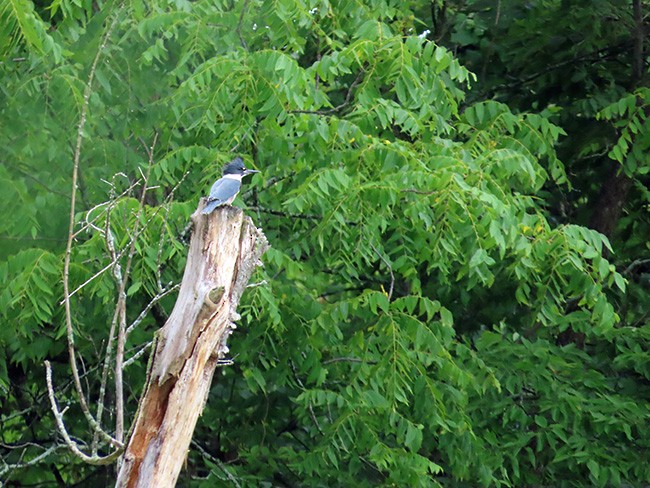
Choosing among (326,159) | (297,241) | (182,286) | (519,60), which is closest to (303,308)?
(297,241)

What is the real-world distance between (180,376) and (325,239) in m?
2.73

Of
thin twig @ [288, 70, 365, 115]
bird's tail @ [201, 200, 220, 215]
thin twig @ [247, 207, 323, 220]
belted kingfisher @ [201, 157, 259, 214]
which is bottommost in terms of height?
thin twig @ [247, 207, 323, 220]

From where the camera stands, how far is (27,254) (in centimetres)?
606

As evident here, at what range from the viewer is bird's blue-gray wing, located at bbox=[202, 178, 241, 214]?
477 cm

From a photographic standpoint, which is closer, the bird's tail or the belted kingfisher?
the bird's tail

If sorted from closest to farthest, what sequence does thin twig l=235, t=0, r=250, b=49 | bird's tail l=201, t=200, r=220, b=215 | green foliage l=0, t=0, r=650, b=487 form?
bird's tail l=201, t=200, r=220, b=215 < green foliage l=0, t=0, r=650, b=487 < thin twig l=235, t=0, r=250, b=49

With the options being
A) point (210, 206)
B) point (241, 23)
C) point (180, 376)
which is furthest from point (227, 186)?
point (241, 23)

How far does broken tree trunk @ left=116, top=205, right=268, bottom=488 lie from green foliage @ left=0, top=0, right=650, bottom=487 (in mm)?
1552

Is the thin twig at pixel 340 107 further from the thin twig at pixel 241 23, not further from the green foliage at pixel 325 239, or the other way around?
the thin twig at pixel 241 23

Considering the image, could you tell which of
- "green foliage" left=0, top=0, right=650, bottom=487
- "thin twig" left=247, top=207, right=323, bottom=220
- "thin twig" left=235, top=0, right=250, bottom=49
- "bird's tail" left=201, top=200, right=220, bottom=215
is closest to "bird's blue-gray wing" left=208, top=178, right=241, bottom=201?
"bird's tail" left=201, top=200, right=220, bottom=215

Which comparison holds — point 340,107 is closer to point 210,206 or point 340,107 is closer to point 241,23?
point 241,23

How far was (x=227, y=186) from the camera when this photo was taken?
18.0 ft

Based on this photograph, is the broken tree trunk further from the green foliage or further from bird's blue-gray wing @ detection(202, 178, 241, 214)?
the green foliage

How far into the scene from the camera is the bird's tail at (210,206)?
14.5ft
